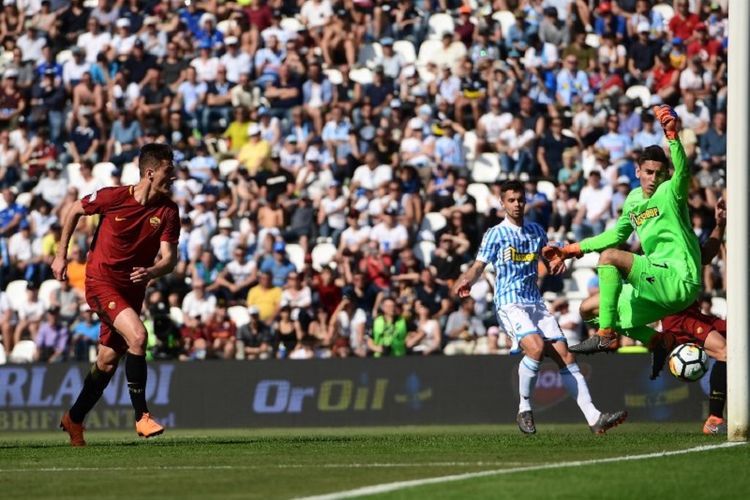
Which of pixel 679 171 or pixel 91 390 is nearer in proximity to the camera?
pixel 679 171

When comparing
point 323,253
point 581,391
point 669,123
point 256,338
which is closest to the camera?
point 669,123

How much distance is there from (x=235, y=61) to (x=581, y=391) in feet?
50.0

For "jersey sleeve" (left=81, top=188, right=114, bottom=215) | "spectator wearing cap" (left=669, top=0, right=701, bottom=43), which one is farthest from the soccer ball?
"spectator wearing cap" (left=669, top=0, right=701, bottom=43)

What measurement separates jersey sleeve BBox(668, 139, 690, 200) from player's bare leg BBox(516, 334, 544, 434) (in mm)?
2201

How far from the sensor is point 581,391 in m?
14.7

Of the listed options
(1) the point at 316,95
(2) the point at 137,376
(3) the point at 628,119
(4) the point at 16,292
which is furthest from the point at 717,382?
(4) the point at 16,292

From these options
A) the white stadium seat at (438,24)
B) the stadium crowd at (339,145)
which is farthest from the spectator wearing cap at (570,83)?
the white stadium seat at (438,24)

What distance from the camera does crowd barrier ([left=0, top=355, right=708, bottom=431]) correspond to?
20.8 meters

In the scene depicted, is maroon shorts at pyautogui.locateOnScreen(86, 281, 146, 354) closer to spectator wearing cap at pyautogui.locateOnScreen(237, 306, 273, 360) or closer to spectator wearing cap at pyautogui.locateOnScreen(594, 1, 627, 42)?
spectator wearing cap at pyautogui.locateOnScreen(237, 306, 273, 360)

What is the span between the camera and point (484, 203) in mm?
24484

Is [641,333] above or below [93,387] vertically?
above

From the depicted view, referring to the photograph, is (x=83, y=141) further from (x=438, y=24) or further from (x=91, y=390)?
(x=91, y=390)

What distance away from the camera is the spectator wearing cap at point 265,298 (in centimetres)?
2370

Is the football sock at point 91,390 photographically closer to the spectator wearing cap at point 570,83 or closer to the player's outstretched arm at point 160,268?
the player's outstretched arm at point 160,268
